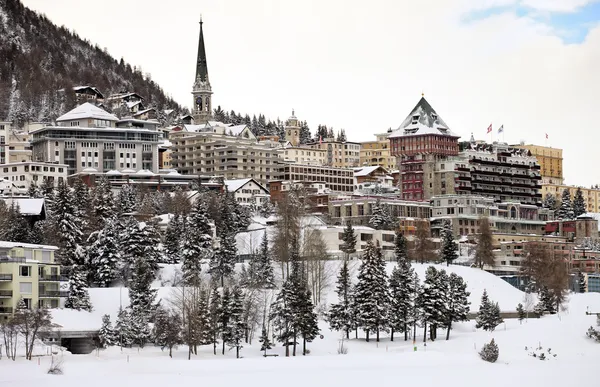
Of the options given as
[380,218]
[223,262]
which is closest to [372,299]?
[223,262]

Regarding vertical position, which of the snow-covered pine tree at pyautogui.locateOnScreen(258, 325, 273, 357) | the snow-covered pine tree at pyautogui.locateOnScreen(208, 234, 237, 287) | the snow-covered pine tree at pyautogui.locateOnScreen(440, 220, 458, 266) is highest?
the snow-covered pine tree at pyautogui.locateOnScreen(440, 220, 458, 266)

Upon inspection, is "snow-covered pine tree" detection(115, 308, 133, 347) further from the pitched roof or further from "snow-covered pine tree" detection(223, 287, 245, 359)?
the pitched roof

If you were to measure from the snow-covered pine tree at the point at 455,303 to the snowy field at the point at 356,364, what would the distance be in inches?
57.5

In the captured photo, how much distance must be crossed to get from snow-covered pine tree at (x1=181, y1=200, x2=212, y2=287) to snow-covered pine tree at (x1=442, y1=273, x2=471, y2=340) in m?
21.3

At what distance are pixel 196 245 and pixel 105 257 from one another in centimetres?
983

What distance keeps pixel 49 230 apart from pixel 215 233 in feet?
99.0

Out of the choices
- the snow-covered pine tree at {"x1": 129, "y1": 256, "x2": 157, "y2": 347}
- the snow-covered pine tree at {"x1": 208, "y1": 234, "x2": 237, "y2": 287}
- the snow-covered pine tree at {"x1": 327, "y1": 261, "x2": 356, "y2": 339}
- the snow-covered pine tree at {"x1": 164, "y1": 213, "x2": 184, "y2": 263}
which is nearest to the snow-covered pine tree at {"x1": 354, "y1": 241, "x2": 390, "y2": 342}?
the snow-covered pine tree at {"x1": 327, "y1": 261, "x2": 356, "y2": 339}

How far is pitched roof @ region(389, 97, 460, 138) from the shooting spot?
191375 mm

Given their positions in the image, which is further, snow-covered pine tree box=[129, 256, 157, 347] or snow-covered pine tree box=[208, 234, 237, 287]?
snow-covered pine tree box=[208, 234, 237, 287]

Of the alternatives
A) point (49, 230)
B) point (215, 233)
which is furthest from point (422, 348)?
point (215, 233)

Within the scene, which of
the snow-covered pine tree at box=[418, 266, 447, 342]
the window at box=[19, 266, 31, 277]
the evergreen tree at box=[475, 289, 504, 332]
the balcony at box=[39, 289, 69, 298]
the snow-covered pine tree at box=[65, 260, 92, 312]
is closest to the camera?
the window at box=[19, 266, 31, 277]

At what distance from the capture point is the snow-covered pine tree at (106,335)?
94.0m

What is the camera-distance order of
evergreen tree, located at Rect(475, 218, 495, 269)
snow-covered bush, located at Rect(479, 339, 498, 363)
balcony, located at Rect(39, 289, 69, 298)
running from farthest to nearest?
evergreen tree, located at Rect(475, 218, 495, 269)
balcony, located at Rect(39, 289, 69, 298)
snow-covered bush, located at Rect(479, 339, 498, 363)

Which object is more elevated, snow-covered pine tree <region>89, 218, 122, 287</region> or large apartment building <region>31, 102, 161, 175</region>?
large apartment building <region>31, 102, 161, 175</region>
